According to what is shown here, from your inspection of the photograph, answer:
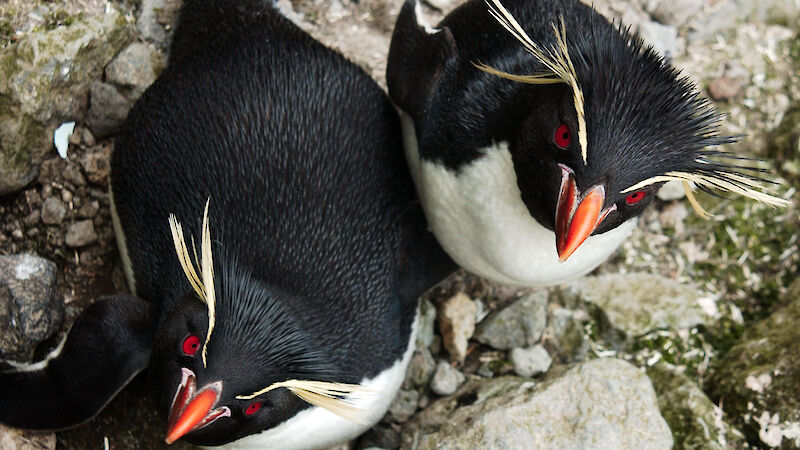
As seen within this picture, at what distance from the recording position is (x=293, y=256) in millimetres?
2527

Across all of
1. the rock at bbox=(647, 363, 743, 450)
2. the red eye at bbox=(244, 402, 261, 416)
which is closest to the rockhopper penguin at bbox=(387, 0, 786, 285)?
the rock at bbox=(647, 363, 743, 450)

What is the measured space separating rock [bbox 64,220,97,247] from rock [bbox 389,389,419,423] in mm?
1259

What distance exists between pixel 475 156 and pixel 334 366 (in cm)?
78

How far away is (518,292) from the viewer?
3.34 meters

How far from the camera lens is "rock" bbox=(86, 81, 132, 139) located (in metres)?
3.02

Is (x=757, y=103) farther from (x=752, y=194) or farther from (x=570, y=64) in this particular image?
(x=570, y=64)

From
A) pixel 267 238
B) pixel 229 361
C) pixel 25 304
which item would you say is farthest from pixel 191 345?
pixel 25 304

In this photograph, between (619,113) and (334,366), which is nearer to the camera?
(619,113)

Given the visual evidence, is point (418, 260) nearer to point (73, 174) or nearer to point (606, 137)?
point (606, 137)

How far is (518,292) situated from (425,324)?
428 mm

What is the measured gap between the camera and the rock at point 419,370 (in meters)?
3.09

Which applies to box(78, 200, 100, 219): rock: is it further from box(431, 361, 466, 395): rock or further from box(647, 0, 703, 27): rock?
box(647, 0, 703, 27): rock

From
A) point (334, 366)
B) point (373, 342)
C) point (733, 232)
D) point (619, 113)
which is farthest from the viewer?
point (733, 232)

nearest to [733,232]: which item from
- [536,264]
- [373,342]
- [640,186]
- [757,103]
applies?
[757,103]
